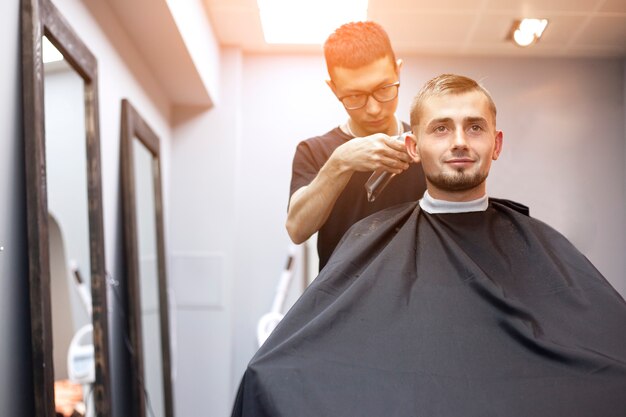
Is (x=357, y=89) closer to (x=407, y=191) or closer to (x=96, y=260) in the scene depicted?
(x=407, y=191)

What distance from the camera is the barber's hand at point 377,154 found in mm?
1814

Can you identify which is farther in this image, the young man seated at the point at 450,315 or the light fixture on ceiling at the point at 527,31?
the light fixture on ceiling at the point at 527,31

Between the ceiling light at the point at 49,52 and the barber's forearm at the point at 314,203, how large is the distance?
3.30 feet

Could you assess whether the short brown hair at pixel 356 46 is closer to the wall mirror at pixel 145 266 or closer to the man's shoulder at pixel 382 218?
the man's shoulder at pixel 382 218

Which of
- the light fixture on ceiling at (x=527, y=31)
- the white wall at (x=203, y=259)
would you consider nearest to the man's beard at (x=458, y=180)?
the light fixture on ceiling at (x=527, y=31)

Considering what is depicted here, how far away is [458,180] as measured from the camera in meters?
1.80

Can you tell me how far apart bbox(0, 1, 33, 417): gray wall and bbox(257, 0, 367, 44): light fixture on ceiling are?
1.05 meters

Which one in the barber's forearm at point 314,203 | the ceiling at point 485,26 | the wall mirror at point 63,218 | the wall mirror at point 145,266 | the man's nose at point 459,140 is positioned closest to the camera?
the man's nose at point 459,140

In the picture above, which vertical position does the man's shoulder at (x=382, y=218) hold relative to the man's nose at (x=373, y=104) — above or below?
below

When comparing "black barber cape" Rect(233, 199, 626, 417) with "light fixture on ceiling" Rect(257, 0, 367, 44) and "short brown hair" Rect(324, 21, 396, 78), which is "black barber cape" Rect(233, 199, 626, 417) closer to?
"short brown hair" Rect(324, 21, 396, 78)

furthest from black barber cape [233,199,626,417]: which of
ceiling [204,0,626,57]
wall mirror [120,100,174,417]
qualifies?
wall mirror [120,100,174,417]

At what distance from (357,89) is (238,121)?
216 centimetres

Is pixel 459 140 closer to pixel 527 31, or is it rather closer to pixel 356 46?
pixel 356 46

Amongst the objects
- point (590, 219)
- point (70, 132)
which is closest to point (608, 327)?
point (590, 219)
